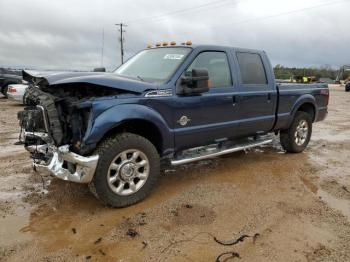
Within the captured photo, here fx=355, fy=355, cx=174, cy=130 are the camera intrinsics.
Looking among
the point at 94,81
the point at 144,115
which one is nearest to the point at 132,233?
the point at 144,115

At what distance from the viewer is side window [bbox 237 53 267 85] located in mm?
5471

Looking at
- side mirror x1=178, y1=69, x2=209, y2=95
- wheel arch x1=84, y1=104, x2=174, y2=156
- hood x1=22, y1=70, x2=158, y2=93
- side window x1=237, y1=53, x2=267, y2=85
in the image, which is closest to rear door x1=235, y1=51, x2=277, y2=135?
side window x1=237, y1=53, x2=267, y2=85

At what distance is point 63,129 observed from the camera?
393 centimetres

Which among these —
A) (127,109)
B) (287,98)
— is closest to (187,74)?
(127,109)

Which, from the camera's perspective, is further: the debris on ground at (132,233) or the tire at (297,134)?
the tire at (297,134)

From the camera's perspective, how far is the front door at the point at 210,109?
4582 mm

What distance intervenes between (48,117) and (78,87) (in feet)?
1.56

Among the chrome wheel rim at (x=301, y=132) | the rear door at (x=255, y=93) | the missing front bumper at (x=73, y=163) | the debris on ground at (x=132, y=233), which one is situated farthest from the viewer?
the chrome wheel rim at (x=301, y=132)

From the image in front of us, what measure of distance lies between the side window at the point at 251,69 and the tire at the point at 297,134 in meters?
1.30

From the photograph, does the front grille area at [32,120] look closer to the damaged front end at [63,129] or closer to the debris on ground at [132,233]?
the damaged front end at [63,129]

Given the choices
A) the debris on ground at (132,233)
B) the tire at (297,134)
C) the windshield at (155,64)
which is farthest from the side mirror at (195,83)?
the tire at (297,134)

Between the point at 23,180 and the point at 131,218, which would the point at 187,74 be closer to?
the point at 131,218

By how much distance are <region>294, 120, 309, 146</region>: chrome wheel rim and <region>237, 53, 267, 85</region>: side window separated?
1484 millimetres

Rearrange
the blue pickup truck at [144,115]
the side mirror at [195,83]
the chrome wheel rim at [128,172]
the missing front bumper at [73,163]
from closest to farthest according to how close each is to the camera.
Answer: the missing front bumper at [73,163] < the blue pickup truck at [144,115] < the chrome wheel rim at [128,172] < the side mirror at [195,83]
